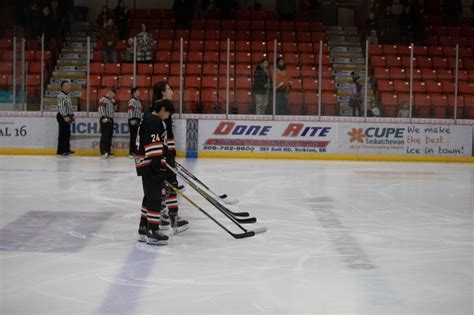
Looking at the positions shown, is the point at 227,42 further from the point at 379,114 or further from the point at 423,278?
the point at 423,278

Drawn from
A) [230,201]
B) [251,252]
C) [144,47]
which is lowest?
[251,252]

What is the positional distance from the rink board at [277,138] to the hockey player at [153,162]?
391 inches

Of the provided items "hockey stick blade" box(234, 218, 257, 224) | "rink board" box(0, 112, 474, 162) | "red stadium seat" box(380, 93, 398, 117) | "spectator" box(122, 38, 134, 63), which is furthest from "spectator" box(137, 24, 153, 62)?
"hockey stick blade" box(234, 218, 257, 224)

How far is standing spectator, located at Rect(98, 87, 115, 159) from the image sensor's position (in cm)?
1630

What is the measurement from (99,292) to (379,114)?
40.2ft

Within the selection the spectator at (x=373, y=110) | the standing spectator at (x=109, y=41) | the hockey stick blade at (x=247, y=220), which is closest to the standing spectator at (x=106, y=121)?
the standing spectator at (x=109, y=41)

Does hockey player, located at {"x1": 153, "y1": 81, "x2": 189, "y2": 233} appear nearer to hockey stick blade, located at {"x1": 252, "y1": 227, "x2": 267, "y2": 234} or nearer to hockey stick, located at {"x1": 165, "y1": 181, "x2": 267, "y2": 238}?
hockey stick, located at {"x1": 165, "y1": 181, "x2": 267, "y2": 238}

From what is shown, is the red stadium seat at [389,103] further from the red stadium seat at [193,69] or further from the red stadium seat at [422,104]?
the red stadium seat at [193,69]

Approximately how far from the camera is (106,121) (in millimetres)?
16281

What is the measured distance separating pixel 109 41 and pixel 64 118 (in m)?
2.51

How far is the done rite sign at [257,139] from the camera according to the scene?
55.6ft

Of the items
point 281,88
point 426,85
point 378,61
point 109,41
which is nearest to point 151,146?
point 281,88

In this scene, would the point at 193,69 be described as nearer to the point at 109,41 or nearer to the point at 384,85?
the point at 109,41

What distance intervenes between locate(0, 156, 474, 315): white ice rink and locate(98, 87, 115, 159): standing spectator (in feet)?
13.9
